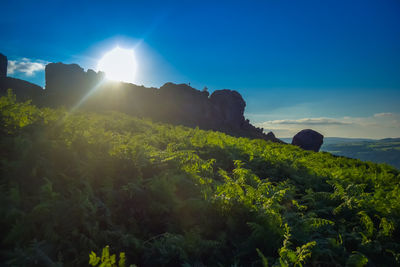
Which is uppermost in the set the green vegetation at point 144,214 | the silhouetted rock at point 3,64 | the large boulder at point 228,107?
the silhouetted rock at point 3,64

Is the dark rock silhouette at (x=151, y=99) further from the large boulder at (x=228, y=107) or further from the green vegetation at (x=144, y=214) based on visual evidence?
the green vegetation at (x=144, y=214)

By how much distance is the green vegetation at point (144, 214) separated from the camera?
2.88 meters

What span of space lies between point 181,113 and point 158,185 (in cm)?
5526

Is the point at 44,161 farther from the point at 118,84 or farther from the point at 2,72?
the point at 2,72

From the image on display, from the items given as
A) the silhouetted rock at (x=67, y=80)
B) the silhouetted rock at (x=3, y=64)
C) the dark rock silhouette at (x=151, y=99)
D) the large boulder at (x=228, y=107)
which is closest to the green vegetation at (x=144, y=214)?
the dark rock silhouette at (x=151, y=99)

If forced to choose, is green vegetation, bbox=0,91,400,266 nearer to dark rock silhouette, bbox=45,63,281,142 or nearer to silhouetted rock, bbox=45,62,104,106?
dark rock silhouette, bbox=45,63,281,142

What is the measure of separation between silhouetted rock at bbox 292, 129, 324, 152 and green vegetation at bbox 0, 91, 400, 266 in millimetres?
50213

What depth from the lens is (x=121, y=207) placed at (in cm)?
388

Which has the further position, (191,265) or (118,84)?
(118,84)

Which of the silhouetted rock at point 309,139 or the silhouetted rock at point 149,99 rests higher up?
the silhouetted rock at point 149,99

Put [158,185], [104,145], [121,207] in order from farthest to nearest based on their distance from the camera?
[104,145] → [158,185] → [121,207]

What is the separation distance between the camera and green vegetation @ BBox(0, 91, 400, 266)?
9.46 feet

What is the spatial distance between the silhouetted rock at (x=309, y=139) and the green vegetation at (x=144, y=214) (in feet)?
165

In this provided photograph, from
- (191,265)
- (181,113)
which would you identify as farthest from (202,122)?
(191,265)
